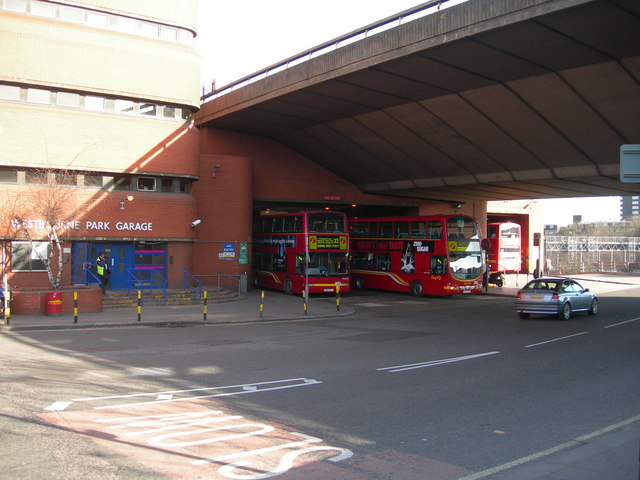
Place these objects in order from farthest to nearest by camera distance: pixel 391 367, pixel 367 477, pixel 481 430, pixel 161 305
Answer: pixel 161 305, pixel 391 367, pixel 481 430, pixel 367 477

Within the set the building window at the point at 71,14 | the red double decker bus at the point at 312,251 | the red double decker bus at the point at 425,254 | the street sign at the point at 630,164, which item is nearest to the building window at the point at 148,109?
the building window at the point at 71,14

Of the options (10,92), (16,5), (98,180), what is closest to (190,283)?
(98,180)

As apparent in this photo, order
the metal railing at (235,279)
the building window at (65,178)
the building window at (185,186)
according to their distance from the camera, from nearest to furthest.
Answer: the building window at (65,178), the building window at (185,186), the metal railing at (235,279)

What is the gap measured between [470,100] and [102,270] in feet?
53.6

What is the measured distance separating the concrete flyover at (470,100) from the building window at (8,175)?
1032 centimetres

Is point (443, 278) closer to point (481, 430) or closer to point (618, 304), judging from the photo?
point (618, 304)

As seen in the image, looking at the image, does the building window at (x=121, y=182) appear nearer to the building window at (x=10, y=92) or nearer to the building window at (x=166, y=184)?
the building window at (x=166, y=184)

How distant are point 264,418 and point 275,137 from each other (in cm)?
2728

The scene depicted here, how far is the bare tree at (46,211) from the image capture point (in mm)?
21594

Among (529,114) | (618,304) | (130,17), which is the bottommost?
(618,304)

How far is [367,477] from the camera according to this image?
20.2ft

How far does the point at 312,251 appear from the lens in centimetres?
2945

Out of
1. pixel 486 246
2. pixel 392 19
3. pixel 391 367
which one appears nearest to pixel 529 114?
pixel 392 19

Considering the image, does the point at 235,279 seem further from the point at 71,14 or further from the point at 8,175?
the point at 71,14
